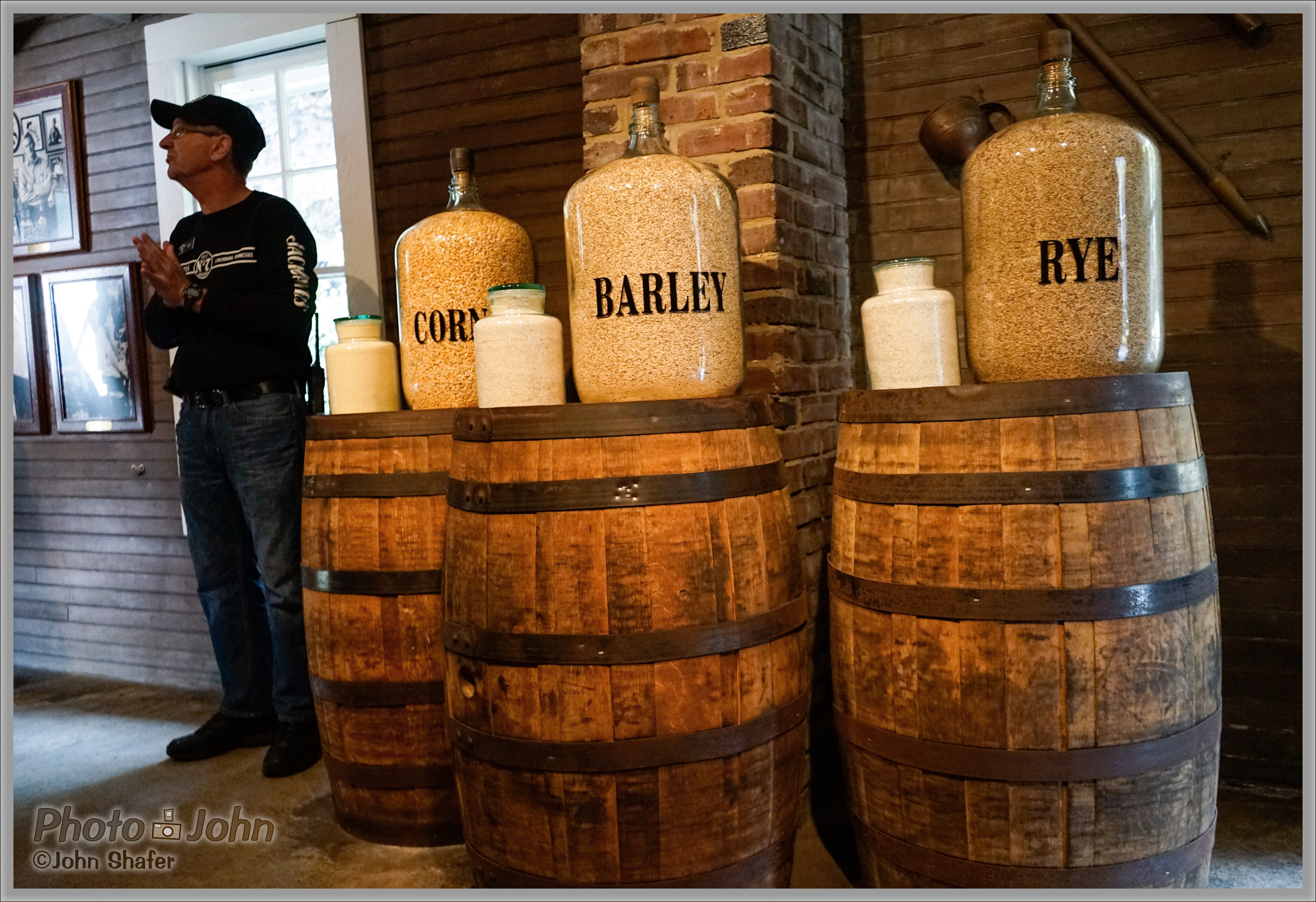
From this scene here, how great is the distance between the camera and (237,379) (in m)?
2.61

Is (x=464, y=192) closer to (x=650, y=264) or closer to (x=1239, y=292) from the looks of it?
(x=650, y=264)

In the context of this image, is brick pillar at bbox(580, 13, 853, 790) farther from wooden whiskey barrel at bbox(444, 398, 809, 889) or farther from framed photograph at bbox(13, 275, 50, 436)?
framed photograph at bbox(13, 275, 50, 436)

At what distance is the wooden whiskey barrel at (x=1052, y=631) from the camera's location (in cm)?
143

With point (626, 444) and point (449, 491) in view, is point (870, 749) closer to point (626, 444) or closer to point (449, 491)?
point (626, 444)

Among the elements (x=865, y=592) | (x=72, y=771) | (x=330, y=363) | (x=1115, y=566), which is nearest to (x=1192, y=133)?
(x=1115, y=566)

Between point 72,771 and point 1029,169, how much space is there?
3.06m

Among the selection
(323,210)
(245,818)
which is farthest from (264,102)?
(245,818)

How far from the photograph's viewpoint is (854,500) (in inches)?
63.7

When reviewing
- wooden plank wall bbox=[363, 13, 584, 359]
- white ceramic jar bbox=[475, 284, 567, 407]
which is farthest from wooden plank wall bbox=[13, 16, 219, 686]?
white ceramic jar bbox=[475, 284, 567, 407]

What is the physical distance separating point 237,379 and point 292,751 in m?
1.08

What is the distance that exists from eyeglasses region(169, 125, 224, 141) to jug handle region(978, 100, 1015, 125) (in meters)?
2.18

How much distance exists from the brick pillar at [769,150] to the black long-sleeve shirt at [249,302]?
3.20 feet

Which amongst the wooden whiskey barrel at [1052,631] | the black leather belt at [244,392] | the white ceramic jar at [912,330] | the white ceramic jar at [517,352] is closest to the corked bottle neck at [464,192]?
the white ceramic jar at [517,352]

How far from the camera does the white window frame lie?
126 inches
